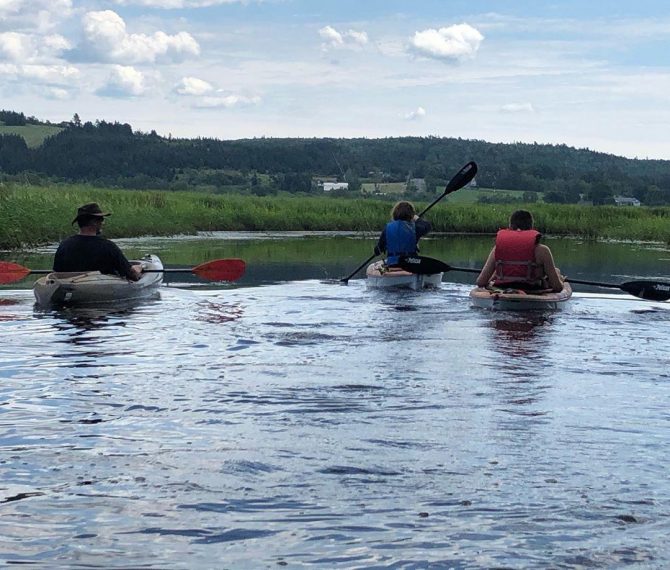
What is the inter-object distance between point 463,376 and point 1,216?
55.6 feet

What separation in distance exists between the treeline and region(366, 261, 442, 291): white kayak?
177ft

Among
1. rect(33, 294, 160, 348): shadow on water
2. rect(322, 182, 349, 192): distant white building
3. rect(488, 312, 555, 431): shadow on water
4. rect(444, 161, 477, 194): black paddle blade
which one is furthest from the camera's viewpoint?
rect(322, 182, 349, 192): distant white building

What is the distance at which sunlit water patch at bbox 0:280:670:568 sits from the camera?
412cm

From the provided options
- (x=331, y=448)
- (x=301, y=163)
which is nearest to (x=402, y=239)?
(x=331, y=448)

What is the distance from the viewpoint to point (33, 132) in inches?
3910

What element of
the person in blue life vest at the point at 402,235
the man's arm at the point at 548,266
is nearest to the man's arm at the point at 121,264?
the person in blue life vest at the point at 402,235

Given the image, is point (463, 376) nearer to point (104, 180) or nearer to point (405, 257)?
point (405, 257)

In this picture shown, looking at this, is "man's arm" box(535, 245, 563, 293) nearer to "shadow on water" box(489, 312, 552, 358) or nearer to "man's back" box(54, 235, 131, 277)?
"shadow on water" box(489, 312, 552, 358)

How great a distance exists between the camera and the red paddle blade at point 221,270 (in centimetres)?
1430

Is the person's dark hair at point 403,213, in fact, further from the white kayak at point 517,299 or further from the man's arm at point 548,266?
the man's arm at point 548,266

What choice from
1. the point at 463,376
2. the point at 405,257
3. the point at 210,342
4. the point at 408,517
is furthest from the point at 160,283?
the point at 408,517

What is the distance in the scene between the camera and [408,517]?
441cm

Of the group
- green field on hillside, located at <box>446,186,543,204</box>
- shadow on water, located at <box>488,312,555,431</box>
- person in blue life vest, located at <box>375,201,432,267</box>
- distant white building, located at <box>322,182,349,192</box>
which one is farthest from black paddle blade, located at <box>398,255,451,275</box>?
distant white building, located at <box>322,182,349,192</box>

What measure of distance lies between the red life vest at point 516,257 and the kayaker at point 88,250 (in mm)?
4351
